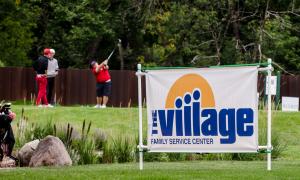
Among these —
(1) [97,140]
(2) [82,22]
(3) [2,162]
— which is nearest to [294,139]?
(1) [97,140]

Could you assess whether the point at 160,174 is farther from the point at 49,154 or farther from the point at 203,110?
the point at 49,154

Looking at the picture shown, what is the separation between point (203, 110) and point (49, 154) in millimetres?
3759

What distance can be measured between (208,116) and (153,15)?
28804mm

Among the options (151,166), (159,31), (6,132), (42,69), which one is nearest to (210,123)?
(151,166)

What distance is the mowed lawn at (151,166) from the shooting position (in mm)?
11531

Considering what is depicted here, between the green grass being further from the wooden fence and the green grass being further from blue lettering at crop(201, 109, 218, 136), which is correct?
the wooden fence

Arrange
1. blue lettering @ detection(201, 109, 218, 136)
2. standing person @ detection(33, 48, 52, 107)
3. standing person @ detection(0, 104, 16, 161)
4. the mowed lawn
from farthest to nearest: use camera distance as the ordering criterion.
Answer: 1. standing person @ detection(33, 48, 52, 107)
2. standing person @ detection(0, 104, 16, 161)
3. blue lettering @ detection(201, 109, 218, 136)
4. the mowed lawn

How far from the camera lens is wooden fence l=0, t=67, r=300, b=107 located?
37.3 metres

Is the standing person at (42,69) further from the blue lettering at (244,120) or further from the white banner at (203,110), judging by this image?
the blue lettering at (244,120)

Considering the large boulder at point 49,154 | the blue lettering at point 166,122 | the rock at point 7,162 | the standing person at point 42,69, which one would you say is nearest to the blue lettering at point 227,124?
→ the blue lettering at point 166,122

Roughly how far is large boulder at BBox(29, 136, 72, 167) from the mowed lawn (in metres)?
0.56

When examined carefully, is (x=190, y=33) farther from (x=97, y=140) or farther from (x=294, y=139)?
(x=97, y=140)

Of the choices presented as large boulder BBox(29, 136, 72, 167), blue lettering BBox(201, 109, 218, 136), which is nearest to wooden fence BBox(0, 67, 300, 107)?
large boulder BBox(29, 136, 72, 167)

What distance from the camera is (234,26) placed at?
41031mm
